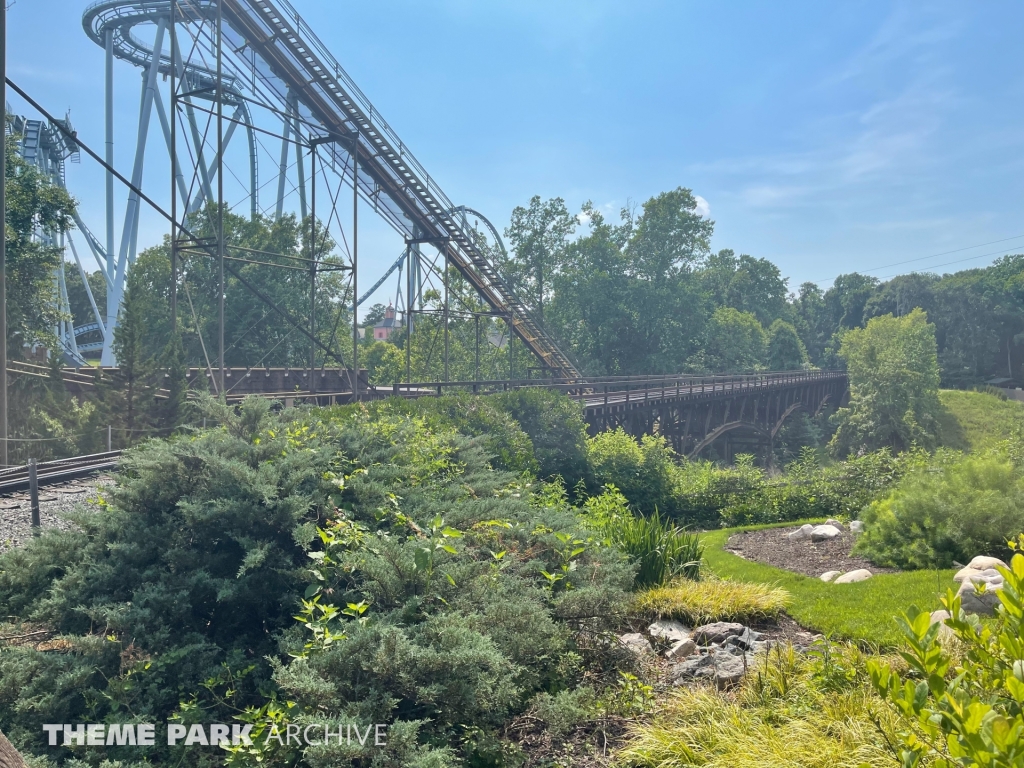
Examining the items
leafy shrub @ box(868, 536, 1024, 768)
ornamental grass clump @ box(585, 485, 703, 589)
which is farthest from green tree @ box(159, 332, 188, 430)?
leafy shrub @ box(868, 536, 1024, 768)

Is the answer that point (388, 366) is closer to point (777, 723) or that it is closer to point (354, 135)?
point (354, 135)

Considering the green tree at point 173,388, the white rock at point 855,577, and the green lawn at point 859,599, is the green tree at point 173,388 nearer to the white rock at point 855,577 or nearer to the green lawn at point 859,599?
the green lawn at point 859,599

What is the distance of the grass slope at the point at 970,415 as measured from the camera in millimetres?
50219

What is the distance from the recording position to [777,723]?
14.3ft

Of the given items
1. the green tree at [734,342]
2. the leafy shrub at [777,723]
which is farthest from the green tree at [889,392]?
the leafy shrub at [777,723]

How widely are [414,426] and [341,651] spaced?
5232 mm

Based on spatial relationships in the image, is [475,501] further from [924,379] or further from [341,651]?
[924,379]

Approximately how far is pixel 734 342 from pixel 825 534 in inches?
2009

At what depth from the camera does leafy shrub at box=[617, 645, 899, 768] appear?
376cm

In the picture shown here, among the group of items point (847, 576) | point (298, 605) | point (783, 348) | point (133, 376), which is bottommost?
point (847, 576)

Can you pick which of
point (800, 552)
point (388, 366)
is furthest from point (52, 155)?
point (800, 552)

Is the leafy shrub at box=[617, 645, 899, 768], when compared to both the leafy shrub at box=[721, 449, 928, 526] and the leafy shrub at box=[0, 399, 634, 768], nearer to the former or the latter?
the leafy shrub at box=[0, 399, 634, 768]

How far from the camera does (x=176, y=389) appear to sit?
17.0 meters

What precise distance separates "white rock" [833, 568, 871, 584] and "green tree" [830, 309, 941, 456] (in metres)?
39.3
